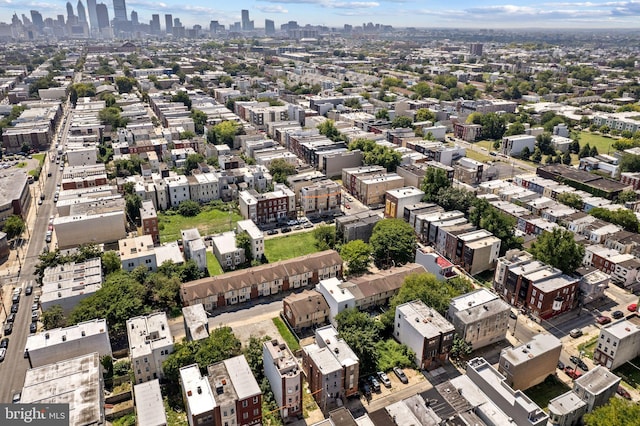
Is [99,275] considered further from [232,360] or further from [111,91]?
[111,91]

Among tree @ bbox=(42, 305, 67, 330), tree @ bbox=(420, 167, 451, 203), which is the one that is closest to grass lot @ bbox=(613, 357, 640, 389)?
tree @ bbox=(420, 167, 451, 203)

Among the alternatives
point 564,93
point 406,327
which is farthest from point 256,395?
point 564,93

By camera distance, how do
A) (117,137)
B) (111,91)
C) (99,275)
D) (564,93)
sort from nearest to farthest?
(99,275) < (117,137) < (111,91) < (564,93)

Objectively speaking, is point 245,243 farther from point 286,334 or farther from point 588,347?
point 588,347

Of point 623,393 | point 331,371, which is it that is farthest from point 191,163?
point 623,393

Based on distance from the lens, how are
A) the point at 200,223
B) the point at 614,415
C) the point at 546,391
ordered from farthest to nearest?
the point at 200,223
the point at 546,391
the point at 614,415
